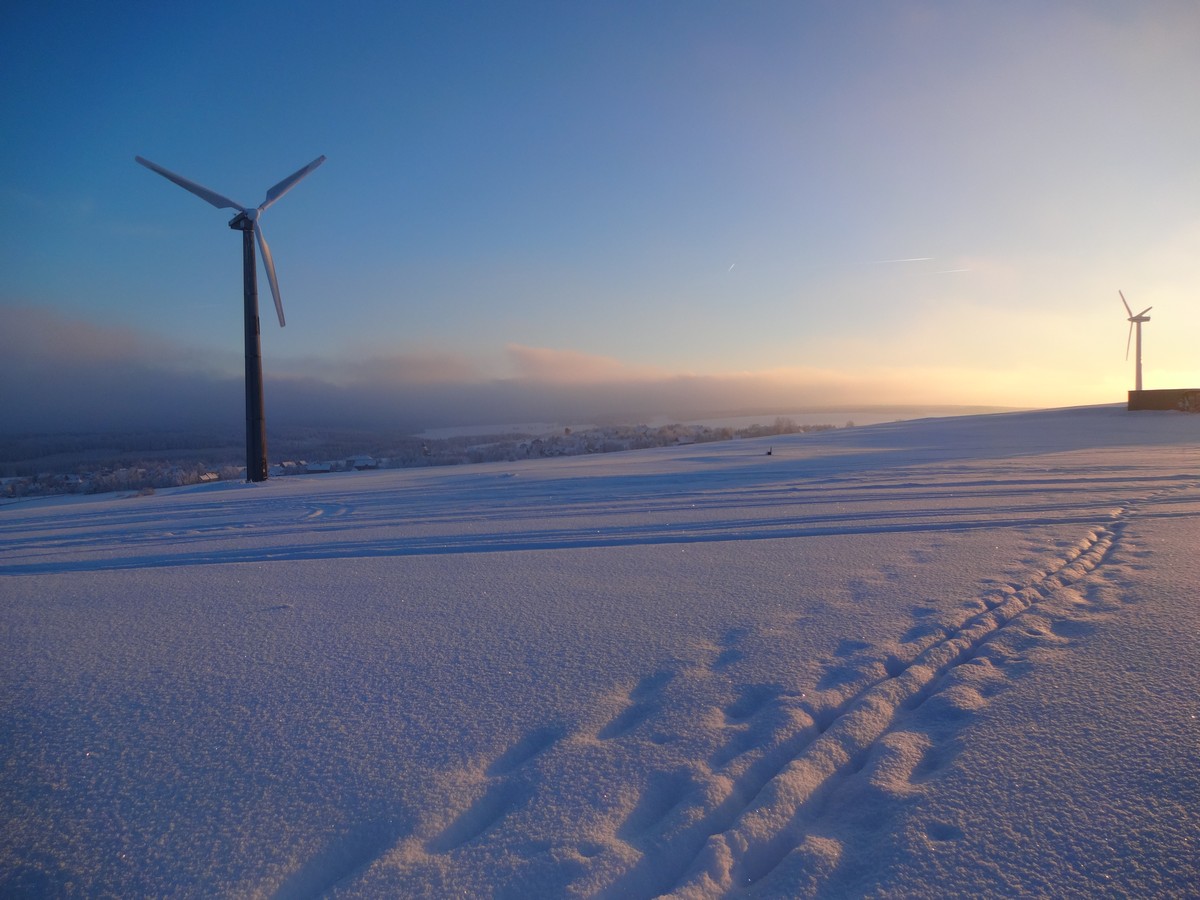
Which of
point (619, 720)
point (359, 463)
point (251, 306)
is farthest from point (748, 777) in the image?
point (359, 463)

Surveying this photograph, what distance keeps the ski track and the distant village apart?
15.7 m

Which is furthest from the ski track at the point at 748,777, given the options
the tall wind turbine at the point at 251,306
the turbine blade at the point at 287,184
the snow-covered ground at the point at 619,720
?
the turbine blade at the point at 287,184

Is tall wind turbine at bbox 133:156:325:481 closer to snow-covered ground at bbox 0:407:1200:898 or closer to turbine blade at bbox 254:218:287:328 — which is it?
turbine blade at bbox 254:218:287:328

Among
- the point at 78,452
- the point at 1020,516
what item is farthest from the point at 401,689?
the point at 78,452

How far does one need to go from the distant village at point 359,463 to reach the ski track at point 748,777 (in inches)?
618

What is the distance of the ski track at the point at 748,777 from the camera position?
2000 millimetres

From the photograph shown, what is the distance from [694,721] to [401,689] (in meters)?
1.43

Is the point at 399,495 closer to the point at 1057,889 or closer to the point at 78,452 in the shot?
the point at 1057,889

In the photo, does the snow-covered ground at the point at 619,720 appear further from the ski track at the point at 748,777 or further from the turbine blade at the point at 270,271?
the turbine blade at the point at 270,271

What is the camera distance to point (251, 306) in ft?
52.9

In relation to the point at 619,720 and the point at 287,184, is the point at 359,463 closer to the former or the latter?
the point at 287,184

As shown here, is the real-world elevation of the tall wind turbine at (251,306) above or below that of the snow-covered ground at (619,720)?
above

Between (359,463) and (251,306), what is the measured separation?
27.7 ft

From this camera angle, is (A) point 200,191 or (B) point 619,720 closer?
(B) point 619,720
